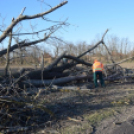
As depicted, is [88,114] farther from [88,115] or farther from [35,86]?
[35,86]

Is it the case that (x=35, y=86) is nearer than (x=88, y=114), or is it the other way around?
(x=88, y=114)

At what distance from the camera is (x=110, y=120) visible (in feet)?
14.9

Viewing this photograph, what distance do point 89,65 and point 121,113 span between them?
4.73 metres

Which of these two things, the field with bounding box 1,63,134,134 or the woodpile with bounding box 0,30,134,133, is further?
the woodpile with bounding box 0,30,134,133

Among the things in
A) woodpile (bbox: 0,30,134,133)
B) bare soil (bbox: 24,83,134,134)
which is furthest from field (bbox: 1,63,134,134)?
woodpile (bbox: 0,30,134,133)

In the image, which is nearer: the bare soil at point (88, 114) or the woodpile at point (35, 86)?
the bare soil at point (88, 114)

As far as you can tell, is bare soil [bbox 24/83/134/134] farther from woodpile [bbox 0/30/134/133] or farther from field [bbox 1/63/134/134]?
woodpile [bbox 0/30/134/133]

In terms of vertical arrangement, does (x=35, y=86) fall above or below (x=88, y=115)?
above

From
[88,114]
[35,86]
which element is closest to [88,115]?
[88,114]

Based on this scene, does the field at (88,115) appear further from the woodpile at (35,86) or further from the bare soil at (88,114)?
the woodpile at (35,86)

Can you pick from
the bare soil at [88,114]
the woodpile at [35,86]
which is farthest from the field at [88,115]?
the woodpile at [35,86]

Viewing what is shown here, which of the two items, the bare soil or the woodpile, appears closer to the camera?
the bare soil

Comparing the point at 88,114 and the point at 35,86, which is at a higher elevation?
the point at 35,86

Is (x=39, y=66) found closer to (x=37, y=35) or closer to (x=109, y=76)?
(x=37, y=35)
